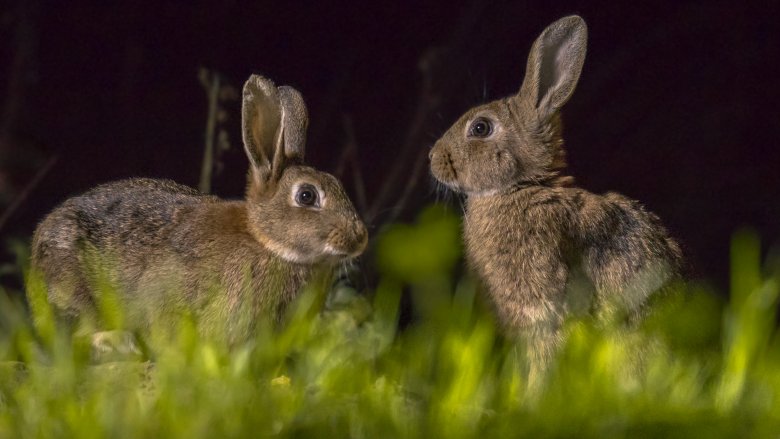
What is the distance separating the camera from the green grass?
10.1ft

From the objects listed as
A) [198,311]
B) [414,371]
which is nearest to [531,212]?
[414,371]

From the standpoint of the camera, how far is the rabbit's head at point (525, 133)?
14.1ft

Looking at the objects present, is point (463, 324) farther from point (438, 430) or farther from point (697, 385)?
point (438, 430)

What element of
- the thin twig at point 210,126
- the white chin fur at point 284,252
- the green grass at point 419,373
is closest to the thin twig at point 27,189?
the thin twig at point 210,126

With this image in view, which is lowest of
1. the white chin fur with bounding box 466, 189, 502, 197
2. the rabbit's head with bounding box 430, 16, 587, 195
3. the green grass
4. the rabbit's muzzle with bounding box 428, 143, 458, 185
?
the green grass

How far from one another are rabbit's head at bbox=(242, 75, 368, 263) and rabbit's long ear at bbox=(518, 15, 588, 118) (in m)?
0.76

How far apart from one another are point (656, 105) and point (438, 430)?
3.02 meters

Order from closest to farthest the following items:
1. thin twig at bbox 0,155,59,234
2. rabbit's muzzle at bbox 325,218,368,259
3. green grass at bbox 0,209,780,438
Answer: green grass at bbox 0,209,780,438 < rabbit's muzzle at bbox 325,218,368,259 < thin twig at bbox 0,155,59,234

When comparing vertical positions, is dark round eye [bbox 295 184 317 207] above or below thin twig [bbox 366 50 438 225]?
below

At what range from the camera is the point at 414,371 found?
148 inches

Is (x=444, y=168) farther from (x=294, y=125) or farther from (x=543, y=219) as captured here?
(x=294, y=125)

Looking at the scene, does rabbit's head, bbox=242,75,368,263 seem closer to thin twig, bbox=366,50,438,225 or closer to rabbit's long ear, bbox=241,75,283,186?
rabbit's long ear, bbox=241,75,283,186

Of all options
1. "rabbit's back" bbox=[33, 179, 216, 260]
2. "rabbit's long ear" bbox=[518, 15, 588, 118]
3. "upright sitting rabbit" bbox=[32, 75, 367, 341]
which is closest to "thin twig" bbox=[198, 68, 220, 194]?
"rabbit's back" bbox=[33, 179, 216, 260]

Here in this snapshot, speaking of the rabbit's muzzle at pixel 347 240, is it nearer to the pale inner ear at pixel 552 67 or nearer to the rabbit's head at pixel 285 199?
the rabbit's head at pixel 285 199
